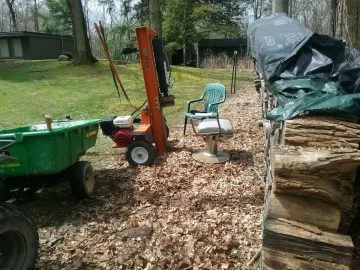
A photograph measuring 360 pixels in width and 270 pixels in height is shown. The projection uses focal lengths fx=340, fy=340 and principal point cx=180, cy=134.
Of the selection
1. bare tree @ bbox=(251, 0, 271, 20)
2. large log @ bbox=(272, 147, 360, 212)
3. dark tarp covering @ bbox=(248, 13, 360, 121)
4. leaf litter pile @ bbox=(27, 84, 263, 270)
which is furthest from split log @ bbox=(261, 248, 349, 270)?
bare tree @ bbox=(251, 0, 271, 20)

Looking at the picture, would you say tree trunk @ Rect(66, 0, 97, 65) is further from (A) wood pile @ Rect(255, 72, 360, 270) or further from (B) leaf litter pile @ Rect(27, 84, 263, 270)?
(A) wood pile @ Rect(255, 72, 360, 270)

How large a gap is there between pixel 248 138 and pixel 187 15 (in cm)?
2179

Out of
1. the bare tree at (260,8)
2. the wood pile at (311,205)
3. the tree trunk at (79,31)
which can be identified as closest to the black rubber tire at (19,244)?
the wood pile at (311,205)

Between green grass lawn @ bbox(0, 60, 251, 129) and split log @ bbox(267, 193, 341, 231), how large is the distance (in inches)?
262

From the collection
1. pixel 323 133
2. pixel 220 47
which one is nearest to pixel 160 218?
pixel 323 133

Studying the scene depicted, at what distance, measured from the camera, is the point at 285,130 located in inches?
100

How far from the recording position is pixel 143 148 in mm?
5137

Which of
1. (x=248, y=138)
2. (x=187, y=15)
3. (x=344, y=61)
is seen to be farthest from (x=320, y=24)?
(x=344, y=61)

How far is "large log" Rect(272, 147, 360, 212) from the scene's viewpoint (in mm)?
2195

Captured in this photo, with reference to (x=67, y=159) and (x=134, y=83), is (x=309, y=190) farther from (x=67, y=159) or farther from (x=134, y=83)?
(x=134, y=83)

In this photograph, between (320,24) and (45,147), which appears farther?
(320,24)

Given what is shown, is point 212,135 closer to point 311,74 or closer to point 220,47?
point 311,74

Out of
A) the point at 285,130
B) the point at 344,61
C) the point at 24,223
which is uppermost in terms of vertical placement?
the point at 344,61

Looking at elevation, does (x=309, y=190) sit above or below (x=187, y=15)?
below
